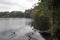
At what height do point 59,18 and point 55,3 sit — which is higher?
point 55,3

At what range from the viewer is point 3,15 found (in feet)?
555

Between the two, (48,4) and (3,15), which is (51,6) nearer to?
(48,4)

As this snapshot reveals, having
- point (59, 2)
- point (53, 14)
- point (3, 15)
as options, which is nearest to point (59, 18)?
point (53, 14)

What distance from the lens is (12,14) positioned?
173000mm

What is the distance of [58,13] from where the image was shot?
17672 mm

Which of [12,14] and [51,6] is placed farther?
[12,14]

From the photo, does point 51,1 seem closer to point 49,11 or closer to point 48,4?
point 48,4

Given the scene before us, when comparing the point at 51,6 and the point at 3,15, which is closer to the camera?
the point at 51,6

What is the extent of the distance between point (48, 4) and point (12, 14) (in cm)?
15714

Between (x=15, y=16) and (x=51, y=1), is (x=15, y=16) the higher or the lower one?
the lower one

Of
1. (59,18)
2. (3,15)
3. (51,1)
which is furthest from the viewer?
(3,15)

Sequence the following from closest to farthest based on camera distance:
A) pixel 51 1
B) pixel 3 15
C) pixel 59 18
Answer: pixel 51 1
pixel 59 18
pixel 3 15

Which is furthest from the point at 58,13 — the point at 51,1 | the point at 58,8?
the point at 51,1

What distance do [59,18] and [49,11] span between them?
1.65 meters
